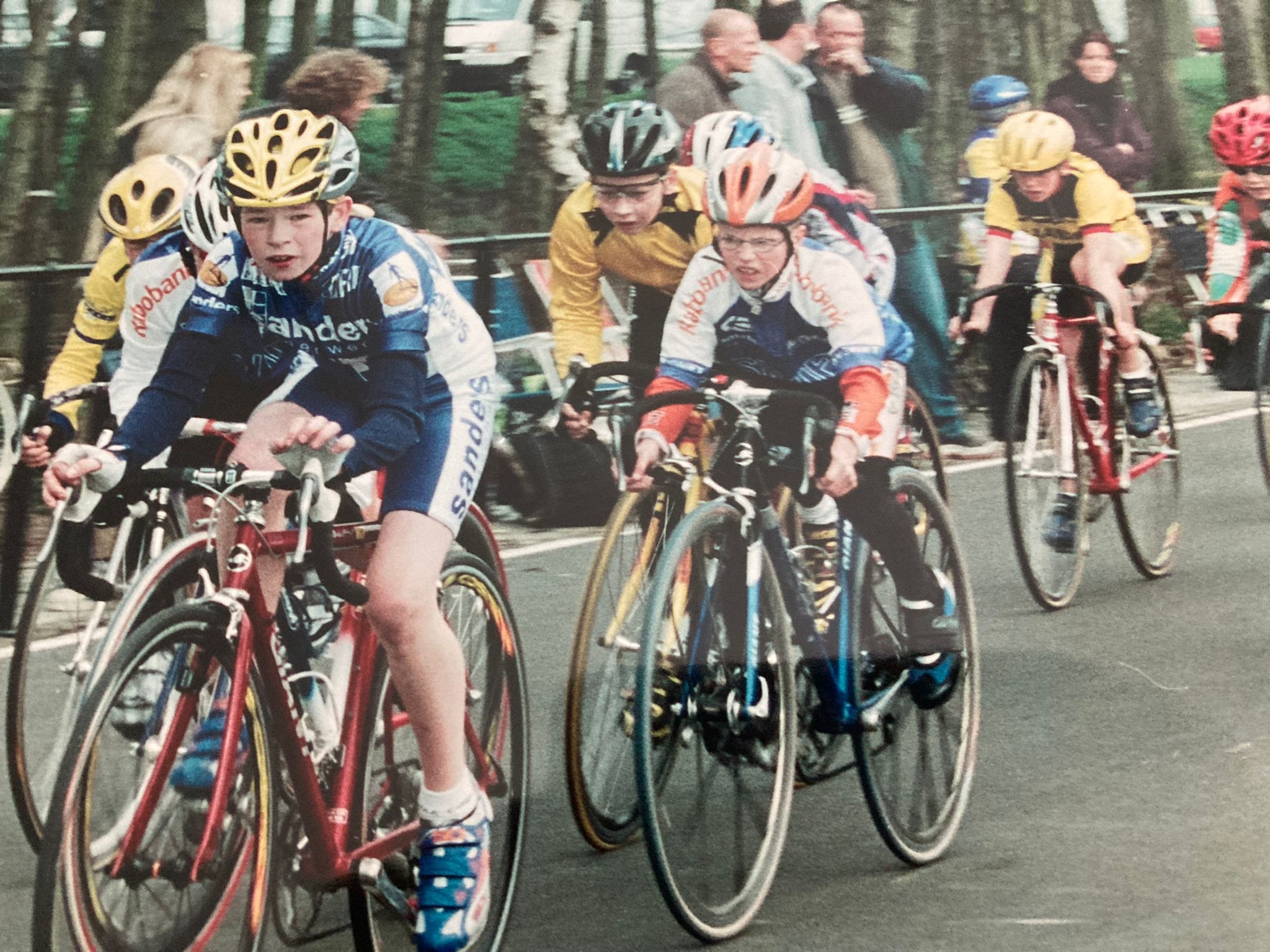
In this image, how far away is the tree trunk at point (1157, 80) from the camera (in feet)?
15.6

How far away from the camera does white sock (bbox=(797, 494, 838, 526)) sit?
4465 millimetres

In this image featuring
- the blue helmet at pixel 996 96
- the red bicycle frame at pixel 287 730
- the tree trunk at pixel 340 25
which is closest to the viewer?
the red bicycle frame at pixel 287 730

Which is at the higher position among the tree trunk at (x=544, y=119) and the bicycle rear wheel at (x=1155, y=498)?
the tree trunk at (x=544, y=119)

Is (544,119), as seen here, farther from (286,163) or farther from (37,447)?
(37,447)

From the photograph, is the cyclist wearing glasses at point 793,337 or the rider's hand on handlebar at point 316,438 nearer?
the rider's hand on handlebar at point 316,438

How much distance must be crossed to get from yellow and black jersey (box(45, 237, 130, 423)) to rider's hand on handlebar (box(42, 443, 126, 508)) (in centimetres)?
16

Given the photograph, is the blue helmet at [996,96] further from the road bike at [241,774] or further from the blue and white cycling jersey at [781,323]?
the road bike at [241,774]

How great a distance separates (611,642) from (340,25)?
4.44ft

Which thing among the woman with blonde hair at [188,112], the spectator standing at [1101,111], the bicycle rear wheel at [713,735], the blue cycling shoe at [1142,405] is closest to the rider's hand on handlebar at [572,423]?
the bicycle rear wheel at [713,735]

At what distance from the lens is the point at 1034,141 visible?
468cm

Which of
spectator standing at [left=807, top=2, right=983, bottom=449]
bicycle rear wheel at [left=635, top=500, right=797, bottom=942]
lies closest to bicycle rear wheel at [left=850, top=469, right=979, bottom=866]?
bicycle rear wheel at [left=635, top=500, right=797, bottom=942]

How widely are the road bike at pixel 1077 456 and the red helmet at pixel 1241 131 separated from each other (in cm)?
48

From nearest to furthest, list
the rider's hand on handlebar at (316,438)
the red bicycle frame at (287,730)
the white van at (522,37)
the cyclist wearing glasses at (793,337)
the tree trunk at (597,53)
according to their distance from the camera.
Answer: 1. the red bicycle frame at (287,730)
2. the rider's hand on handlebar at (316,438)
3. the white van at (522,37)
4. the tree trunk at (597,53)
5. the cyclist wearing glasses at (793,337)

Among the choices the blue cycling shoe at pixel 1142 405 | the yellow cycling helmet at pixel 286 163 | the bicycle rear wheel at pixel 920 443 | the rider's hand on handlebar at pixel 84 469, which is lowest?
the blue cycling shoe at pixel 1142 405
